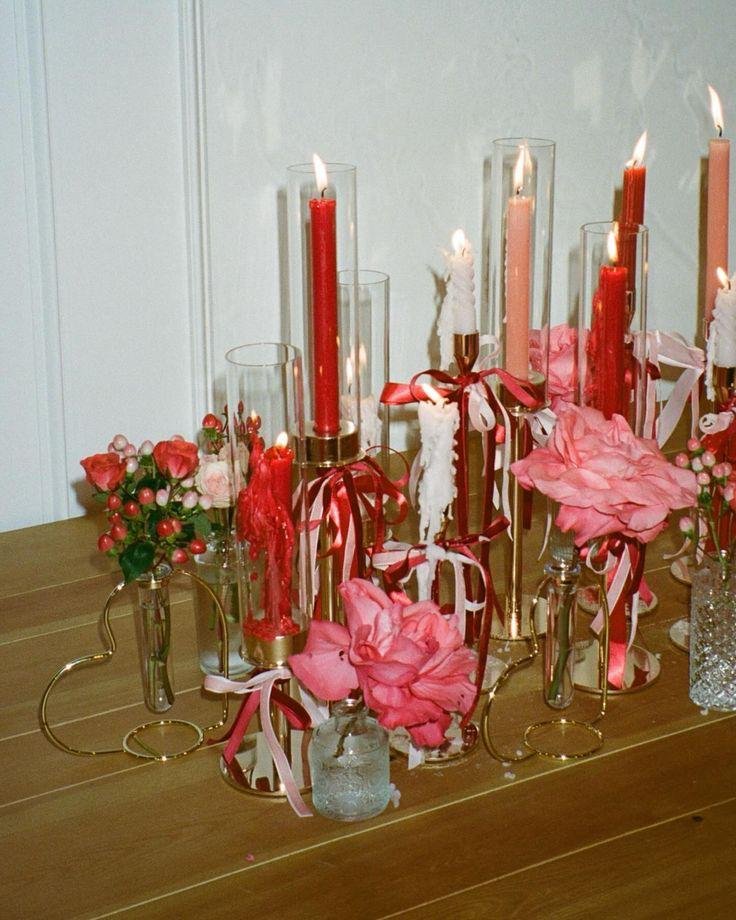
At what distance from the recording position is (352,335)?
1071 millimetres

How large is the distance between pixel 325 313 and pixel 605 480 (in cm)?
26

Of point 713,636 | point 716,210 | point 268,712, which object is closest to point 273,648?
point 268,712

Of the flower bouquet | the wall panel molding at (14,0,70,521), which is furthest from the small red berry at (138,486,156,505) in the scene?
the wall panel molding at (14,0,70,521)

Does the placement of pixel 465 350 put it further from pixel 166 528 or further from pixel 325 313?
pixel 166 528

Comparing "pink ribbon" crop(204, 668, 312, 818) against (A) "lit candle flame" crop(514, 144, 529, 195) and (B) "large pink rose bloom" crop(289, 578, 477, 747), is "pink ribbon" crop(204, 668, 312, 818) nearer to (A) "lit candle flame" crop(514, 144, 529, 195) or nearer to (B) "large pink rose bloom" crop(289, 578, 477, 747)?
(B) "large pink rose bloom" crop(289, 578, 477, 747)

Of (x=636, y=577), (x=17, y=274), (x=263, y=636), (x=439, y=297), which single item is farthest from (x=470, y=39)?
(x=263, y=636)

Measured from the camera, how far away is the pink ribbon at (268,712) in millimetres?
964

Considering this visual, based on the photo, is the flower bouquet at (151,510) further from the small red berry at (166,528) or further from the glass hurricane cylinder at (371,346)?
the glass hurricane cylinder at (371,346)

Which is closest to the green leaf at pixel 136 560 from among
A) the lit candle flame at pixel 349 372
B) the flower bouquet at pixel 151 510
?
the flower bouquet at pixel 151 510

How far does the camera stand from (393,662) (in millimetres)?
897

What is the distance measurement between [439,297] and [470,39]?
12.9 inches

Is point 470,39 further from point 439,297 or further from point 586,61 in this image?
point 439,297

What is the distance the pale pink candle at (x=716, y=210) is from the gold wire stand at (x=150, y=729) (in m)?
0.59

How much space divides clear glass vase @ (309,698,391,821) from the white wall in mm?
717
